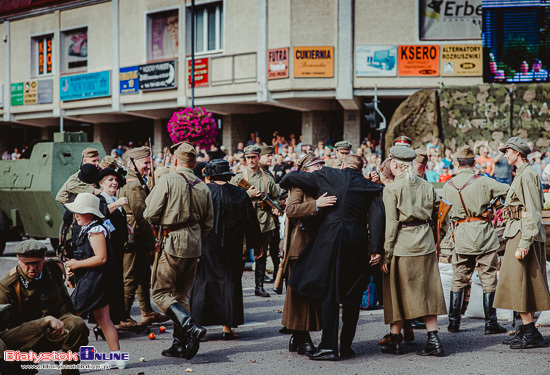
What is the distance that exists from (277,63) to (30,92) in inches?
537

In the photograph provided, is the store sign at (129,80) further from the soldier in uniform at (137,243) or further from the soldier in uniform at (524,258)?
the soldier in uniform at (524,258)

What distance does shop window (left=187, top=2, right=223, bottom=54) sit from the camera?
89.0ft

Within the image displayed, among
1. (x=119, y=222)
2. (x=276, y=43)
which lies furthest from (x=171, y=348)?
(x=276, y=43)

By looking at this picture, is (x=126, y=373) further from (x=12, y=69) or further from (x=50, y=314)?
(x=12, y=69)

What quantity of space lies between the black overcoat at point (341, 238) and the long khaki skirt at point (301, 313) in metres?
0.14

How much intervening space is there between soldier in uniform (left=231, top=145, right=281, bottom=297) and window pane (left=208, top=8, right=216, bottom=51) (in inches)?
670

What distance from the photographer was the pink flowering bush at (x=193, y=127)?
19219mm

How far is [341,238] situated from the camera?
6.86m

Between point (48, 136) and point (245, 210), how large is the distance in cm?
2949

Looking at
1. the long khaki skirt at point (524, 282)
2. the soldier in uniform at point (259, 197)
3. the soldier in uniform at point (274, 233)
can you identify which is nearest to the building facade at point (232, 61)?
the soldier in uniform at point (274, 233)

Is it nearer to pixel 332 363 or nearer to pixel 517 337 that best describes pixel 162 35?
pixel 517 337

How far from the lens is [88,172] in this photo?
26.9ft

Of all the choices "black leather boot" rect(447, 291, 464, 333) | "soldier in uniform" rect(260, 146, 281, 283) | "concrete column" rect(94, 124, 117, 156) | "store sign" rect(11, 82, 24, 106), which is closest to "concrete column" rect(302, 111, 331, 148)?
"concrete column" rect(94, 124, 117, 156)

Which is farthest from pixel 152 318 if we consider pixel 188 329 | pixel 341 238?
pixel 341 238
